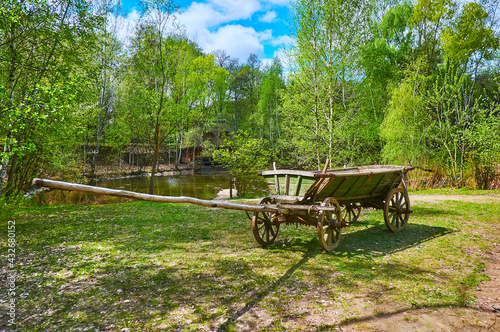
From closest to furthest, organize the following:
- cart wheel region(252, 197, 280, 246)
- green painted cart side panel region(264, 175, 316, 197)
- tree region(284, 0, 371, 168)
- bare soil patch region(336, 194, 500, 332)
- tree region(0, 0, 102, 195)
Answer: bare soil patch region(336, 194, 500, 332) < green painted cart side panel region(264, 175, 316, 197) < cart wheel region(252, 197, 280, 246) < tree region(0, 0, 102, 195) < tree region(284, 0, 371, 168)

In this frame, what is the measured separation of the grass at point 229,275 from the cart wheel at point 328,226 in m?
0.21

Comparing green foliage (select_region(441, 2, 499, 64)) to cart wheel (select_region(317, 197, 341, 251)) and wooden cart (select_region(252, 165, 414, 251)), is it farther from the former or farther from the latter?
cart wheel (select_region(317, 197, 341, 251))

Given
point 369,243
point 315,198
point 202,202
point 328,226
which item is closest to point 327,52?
point 315,198

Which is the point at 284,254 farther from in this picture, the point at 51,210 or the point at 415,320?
the point at 51,210

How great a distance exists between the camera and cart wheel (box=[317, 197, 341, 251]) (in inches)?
185

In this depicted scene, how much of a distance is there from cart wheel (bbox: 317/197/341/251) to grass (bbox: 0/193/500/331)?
21cm

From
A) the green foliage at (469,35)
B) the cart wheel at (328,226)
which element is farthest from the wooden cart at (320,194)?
the green foliage at (469,35)

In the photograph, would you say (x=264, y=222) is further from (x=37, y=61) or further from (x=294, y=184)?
(x=37, y=61)

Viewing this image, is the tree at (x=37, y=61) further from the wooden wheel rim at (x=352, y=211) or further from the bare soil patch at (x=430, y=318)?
the wooden wheel rim at (x=352, y=211)

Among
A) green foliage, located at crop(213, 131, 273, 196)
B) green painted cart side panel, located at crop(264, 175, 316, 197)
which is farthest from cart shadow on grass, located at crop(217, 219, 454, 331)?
green foliage, located at crop(213, 131, 273, 196)

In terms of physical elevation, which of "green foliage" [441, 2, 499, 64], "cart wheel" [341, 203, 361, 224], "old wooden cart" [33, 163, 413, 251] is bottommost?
"cart wheel" [341, 203, 361, 224]

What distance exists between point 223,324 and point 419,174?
17049 millimetres

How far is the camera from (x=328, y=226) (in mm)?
5070

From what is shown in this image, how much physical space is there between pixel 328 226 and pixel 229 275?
2186 millimetres
